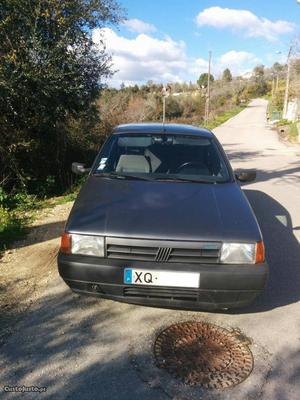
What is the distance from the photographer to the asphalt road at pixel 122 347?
8.23ft

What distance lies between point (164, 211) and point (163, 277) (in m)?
0.63

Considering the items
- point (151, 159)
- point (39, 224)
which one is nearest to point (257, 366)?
point (151, 159)

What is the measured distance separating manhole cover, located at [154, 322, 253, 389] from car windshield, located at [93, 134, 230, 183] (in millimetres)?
1578

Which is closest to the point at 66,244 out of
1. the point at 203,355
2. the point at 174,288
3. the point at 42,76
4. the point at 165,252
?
the point at 165,252

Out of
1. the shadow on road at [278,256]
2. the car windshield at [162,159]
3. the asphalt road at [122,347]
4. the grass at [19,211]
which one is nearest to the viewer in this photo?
the asphalt road at [122,347]

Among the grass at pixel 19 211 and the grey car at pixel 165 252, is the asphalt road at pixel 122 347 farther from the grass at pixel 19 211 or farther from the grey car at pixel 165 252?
the grass at pixel 19 211

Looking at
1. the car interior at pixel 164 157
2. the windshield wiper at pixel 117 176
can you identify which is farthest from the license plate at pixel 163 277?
the car interior at pixel 164 157

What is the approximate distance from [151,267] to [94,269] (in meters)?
0.46

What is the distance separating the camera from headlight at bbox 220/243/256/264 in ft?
9.86

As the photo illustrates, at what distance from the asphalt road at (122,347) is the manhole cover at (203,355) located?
7 cm

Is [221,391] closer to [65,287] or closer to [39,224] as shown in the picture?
[65,287]

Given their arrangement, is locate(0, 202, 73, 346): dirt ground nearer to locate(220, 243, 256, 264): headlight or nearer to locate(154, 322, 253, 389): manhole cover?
locate(154, 322, 253, 389): manhole cover

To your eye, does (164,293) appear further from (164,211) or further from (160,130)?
(160,130)

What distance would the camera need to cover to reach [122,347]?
295cm
